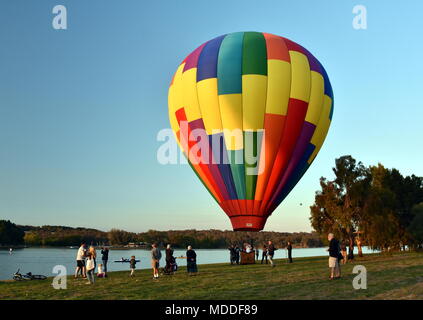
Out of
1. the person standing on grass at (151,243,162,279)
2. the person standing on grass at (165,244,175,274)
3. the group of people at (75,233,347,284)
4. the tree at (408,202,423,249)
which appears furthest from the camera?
the tree at (408,202,423,249)

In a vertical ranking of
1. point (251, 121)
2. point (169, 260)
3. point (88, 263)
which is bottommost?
point (169, 260)

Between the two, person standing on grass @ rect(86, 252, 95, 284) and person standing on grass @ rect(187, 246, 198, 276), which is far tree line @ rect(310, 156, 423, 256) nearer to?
person standing on grass @ rect(187, 246, 198, 276)

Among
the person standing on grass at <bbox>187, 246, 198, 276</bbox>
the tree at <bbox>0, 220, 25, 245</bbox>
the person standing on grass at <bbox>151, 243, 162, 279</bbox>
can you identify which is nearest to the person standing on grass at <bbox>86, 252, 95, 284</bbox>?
the person standing on grass at <bbox>151, 243, 162, 279</bbox>

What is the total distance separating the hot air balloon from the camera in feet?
78.7

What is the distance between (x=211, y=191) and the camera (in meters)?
25.7

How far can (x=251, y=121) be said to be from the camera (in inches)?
942

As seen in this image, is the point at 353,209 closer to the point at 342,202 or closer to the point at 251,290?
the point at 342,202

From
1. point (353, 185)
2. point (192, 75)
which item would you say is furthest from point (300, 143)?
point (353, 185)

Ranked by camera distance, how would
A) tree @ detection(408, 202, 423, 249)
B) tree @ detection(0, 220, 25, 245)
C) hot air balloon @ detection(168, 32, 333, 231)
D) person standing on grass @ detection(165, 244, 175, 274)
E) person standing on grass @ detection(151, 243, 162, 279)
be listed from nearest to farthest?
person standing on grass @ detection(151, 243, 162, 279)
person standing on grass @ detection(165, 244, 175, 274)
hot air balloon @ detection(168, 32, 333, 231)
tree @ detection(408, 202, 423, 249)
tree @ detection(0, 220, 25, 245)

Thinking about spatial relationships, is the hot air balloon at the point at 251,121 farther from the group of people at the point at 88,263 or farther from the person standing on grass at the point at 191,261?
the group of people at the point at 88,263

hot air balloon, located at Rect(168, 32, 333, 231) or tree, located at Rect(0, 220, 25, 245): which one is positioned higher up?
hot air balloon, located at Rect(168, 32, 333, 231)

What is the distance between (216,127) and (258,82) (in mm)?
3361

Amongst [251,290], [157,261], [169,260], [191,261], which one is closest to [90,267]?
[157,261]
